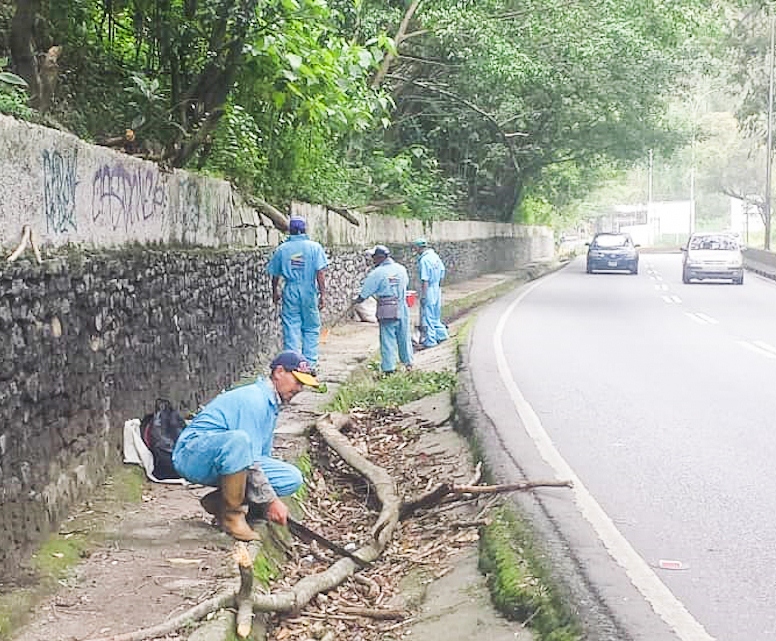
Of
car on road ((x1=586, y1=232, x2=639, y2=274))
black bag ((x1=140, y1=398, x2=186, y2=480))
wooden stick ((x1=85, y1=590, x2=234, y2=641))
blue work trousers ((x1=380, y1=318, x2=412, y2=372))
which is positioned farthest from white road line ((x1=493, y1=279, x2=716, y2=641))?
car on road ((x1=586, y1=232, x2=639, y2=274))

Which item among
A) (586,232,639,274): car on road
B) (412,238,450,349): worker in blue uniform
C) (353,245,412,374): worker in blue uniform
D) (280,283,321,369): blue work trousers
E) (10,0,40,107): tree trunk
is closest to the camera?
(10,0,40,107): tree trunk

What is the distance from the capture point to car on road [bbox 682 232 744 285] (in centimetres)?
3488

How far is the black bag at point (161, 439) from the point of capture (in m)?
8.14

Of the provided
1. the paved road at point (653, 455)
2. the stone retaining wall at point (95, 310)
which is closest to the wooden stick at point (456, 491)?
the paved road at point (653, 455)

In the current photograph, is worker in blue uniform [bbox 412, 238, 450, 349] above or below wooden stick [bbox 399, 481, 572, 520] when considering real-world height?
above

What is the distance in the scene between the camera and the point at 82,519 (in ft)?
22.7

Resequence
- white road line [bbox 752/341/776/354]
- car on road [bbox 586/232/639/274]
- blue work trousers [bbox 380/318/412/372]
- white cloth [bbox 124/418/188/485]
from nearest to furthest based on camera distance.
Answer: white cloth [bbox 124/418/188/485], blue work trousers [bbox 380/318/412/372], white road line [bbox 752/341/776/354], car on road [bbox 586/232/639/274]

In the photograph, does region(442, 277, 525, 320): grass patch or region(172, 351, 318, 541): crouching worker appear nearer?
region(172, 351, 318, 541): crouching worker

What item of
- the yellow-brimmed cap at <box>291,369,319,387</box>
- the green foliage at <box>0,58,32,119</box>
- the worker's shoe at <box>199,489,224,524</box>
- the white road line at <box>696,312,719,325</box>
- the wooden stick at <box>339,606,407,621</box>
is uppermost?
the green foliage at <box>0,58,32,119</box>

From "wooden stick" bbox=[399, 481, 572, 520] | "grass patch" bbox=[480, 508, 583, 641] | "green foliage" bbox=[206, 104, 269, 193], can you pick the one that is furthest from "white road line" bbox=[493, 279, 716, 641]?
"green foliage" bbox=[206, 104, 269, 193]

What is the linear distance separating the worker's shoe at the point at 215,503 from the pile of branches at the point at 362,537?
0.91 feet

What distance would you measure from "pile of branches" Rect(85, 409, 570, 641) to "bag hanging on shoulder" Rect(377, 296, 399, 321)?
2728mm

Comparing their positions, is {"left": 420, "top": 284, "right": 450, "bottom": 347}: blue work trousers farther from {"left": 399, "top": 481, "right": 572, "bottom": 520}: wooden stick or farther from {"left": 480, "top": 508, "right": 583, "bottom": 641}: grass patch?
{"left": 480, "top": 508, "right": 583, "bottom": 641}: grass patch

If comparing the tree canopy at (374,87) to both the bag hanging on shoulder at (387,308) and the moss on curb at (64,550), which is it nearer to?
the bag hanging on shoulder at (387,308)
